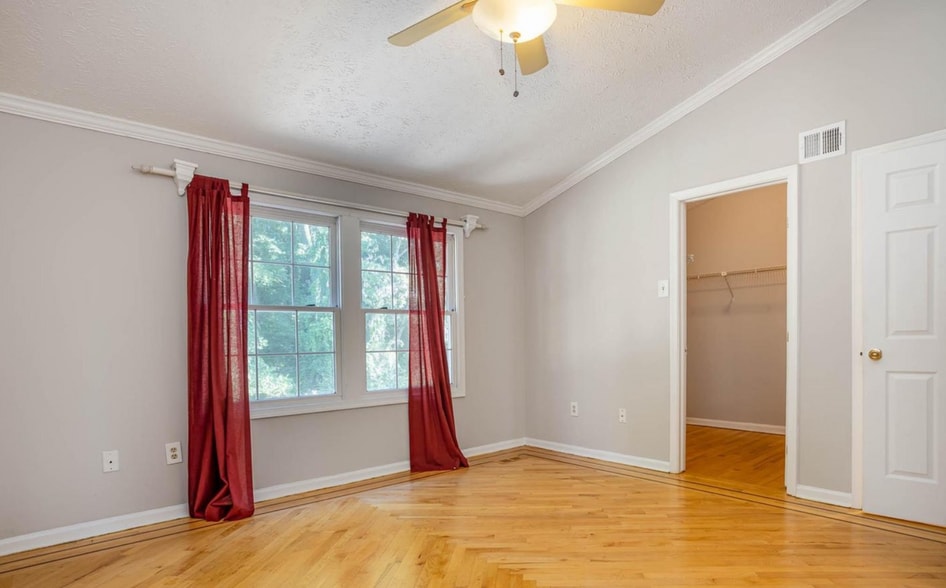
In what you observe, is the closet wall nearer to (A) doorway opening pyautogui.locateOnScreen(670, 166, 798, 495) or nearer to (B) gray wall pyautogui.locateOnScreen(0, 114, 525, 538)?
(A) doorway opening pyautogui.locateOnScreen(670, 166, 798, 495)

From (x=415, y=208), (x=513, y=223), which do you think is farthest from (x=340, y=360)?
(x=513, y=223)

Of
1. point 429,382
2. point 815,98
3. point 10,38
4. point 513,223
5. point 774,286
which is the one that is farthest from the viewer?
point 774,286

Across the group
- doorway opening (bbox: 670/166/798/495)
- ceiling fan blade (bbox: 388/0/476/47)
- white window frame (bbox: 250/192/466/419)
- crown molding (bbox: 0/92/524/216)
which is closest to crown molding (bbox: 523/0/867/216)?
doorway opening (bbox: 670/166/798/495)

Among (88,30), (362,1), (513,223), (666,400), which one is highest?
(362,1)

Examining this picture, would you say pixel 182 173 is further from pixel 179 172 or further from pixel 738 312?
pixel 738 312

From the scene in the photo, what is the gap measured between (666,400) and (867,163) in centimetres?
203

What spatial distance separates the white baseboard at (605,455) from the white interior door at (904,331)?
1.33m

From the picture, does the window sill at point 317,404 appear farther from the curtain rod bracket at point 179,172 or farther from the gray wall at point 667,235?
the gray wall at point 667,235

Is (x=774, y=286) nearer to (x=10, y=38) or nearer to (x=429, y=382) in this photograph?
(x=429, y=382)

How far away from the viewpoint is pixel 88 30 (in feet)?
7.84

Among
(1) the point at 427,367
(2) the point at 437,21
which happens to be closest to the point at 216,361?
(1) the point at 427,367

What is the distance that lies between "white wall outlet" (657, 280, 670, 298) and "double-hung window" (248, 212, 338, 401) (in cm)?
248

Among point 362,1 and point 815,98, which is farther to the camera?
point 815,98

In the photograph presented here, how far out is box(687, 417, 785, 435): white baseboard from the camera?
5508mm
